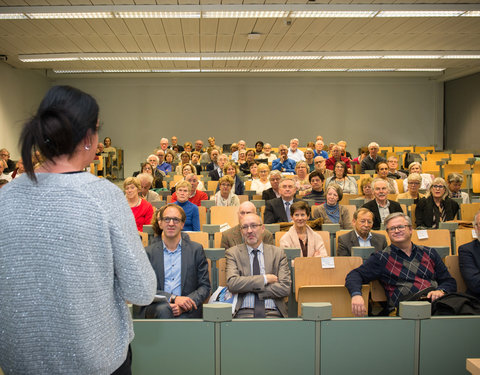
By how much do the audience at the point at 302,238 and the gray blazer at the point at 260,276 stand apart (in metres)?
0.66

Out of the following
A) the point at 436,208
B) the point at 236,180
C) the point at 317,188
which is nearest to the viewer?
the point at 436,208

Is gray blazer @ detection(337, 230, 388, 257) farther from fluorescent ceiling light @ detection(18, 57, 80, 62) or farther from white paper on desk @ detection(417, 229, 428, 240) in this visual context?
fluorescent ceiling light @ detection(18, 57, 80, 62)

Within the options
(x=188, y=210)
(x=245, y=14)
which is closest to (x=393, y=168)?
(x=245, y=14)

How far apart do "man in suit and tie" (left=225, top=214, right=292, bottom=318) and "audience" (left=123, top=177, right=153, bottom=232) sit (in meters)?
A: 2.07

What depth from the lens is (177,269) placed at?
10.5ft

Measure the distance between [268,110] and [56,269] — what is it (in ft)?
49.7

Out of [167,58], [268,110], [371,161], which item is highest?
[167,58]

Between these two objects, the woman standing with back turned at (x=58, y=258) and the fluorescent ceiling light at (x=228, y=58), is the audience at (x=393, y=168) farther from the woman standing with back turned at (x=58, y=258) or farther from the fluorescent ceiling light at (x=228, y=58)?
the woman standing with back turned at (x=58, y=258)

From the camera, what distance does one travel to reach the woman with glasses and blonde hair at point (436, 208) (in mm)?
5324

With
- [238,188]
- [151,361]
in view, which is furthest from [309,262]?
[238,188]

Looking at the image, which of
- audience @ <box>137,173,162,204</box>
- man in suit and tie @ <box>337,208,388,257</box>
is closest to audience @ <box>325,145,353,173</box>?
audience @ <box>137,173,162,204</box>

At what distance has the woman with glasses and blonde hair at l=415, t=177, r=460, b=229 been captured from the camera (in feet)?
17.5

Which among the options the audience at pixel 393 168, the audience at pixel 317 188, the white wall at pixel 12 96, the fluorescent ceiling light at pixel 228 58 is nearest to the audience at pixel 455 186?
the audience at pixel 393 168

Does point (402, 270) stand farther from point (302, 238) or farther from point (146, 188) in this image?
point (146, 188)
